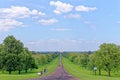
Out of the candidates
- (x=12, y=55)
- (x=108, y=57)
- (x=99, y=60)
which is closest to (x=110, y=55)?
(x=108, y=57)

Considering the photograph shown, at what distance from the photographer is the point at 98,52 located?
9112 cm

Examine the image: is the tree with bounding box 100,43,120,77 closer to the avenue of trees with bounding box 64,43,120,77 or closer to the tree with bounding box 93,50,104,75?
the avenue of trees with bounding box 64,43,120,77

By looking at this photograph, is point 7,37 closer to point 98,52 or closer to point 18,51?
point 18,51

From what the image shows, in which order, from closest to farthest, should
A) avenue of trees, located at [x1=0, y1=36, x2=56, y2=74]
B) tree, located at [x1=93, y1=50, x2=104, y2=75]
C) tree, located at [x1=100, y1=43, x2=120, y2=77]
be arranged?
tree, located at [x1=100, y1=43, x2=120, y2=77]
avenue of trees, located at [x1=0, y1=36, x2=56, y2=74]
tree, located at [x1=93, y1=50, x2=104, y2=75]

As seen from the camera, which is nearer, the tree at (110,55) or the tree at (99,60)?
the tree at (110,55)

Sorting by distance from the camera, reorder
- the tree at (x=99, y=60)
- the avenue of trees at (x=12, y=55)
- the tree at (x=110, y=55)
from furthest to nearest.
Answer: the tree at (x=99, y=60), the avenue of trees at (x=12, y=55), the tree at (x=110, y=55)

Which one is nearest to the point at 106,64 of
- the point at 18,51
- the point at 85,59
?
the point at 18,51

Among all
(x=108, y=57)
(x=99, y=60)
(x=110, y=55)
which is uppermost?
(x=110, y=55)

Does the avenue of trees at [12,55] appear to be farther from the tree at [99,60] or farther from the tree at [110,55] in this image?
the tree at [110,55]

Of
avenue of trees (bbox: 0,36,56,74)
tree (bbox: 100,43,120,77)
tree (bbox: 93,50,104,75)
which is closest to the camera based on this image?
tree (bbox: 100,43,120,77)

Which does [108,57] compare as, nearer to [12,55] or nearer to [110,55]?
[110,55]

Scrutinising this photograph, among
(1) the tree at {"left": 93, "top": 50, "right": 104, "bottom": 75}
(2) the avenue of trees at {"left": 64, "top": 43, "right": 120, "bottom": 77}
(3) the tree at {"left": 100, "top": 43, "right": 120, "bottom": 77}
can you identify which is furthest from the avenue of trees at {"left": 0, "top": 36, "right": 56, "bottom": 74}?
(3) the tree at {"left": 100, "top": 43, "right": 120, "bottom": 77}

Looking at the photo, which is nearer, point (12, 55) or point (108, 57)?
point (108, 57)

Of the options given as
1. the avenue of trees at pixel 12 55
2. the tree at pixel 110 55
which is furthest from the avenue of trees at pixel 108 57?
the avenue of trees at pixel 12 55
